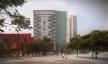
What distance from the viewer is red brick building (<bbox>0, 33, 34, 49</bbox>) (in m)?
3.87

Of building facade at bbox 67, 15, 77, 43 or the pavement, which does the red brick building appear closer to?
the pavement

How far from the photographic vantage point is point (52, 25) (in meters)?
4.05

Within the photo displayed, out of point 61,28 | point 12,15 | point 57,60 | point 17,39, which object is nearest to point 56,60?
point 57,60

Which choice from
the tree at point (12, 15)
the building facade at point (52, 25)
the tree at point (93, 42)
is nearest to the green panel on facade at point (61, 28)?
the building facade at point (52, 25)

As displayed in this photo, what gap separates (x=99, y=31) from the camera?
4.16 metres

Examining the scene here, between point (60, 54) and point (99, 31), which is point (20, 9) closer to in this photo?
point (60, 54)

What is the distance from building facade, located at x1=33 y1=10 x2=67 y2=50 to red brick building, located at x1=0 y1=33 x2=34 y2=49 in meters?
0.14

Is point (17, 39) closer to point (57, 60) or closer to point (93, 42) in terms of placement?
point (57, 60)

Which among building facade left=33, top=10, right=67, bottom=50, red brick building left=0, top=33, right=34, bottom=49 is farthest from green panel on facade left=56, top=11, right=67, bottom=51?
red brick building left=0, top=33, right=34, bottom=49

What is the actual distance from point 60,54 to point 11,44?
88 cm

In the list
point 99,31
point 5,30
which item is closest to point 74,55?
point 99,31

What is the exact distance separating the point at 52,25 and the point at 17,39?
0.67 meters

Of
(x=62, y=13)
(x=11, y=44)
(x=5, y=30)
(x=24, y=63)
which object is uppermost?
(x=62, y=13)

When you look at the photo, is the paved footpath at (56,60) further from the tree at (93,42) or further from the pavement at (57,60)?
the tree at (93,42)
